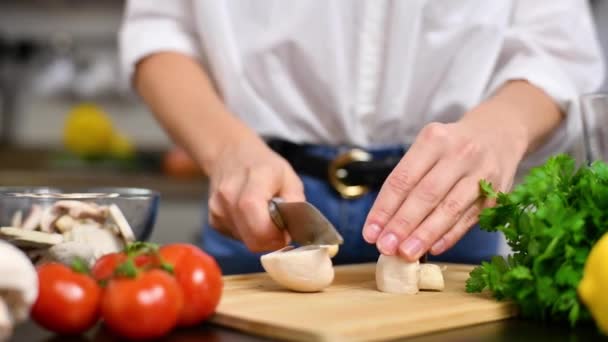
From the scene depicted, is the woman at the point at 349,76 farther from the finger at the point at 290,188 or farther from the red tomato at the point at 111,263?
the red tomato at the point at 111,263

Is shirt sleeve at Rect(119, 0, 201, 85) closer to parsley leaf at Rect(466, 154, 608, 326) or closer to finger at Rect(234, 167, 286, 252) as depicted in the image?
finger at Rect(234, 167, 286, 252)

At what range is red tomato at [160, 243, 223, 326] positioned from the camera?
763mm

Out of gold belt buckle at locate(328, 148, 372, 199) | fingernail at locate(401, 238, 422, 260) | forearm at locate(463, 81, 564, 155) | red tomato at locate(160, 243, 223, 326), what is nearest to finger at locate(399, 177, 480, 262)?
fingernail at locate(401, 238, 422, 260)

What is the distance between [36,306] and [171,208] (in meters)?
2.30

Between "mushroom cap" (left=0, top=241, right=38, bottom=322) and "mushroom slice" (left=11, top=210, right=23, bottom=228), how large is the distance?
321 mm

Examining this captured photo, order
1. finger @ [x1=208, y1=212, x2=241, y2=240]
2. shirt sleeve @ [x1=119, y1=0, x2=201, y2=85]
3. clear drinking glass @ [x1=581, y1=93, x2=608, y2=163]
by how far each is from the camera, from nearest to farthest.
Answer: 1. clear drinking glass @ [x1=581, y1=93, x2=608, y2=163]
2. finger @ [x1=208, y1=212, x2=241, y2=240]
3. shirt sleeve @ [x1=119, y1=0, x2=201, y2=85]

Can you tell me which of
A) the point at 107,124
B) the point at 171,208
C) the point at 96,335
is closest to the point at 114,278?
the point at 96,335

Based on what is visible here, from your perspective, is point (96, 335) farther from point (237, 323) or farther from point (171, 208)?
point (171, 208)

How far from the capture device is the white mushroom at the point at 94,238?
0.95 meters

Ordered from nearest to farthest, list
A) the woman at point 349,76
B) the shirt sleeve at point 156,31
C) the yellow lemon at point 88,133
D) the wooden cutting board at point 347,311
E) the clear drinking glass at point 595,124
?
the wooden cutting board at point 347,311 → the clear drinking glass at point 595,124 → the woman at point 349,76 → the shirt sleeve at point 156,31 → the yellow lemon at point 88,133

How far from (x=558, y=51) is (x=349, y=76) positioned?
0.33 m

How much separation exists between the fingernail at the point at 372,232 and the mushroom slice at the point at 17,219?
0.38m

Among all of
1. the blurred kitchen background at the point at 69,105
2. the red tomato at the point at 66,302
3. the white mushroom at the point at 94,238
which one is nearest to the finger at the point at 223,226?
the white mushroom at the point at 94,238

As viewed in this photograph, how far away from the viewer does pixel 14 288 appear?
0.66 meters
